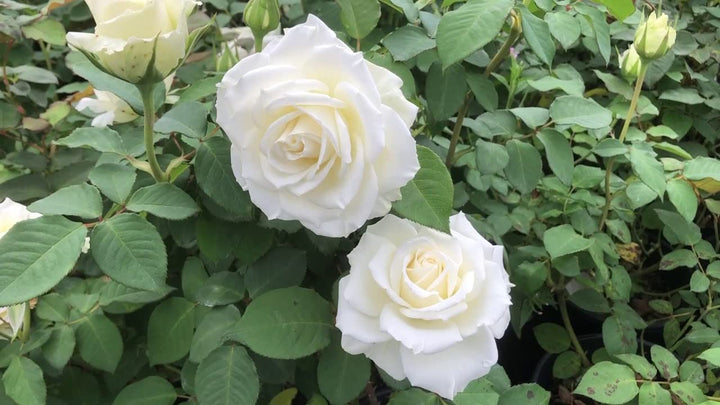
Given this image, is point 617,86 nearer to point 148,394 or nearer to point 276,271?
point 276,271

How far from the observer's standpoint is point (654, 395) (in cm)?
73

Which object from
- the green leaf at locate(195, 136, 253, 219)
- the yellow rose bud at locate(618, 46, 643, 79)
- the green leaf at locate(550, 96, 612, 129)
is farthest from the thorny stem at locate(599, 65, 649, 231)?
the green leaf at locate(195, 136, 253, 219)

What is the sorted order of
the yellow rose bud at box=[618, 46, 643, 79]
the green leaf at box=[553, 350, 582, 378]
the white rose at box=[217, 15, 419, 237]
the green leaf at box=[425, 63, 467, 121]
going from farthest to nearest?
the green leaf at box=[553, 350, 582, 378]
the yellow rose bud at box=[618, 46, 643, 79]
the green leaf at box=[425, 63, 467, 121]
the white rose at box=[217, 15, 419, 237]

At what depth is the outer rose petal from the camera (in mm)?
447

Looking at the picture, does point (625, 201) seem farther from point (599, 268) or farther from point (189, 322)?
Result: point (189, 322)

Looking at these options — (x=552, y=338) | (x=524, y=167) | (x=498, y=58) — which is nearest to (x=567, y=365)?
(x=552, y=338)

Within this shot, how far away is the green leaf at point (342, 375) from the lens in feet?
1.76

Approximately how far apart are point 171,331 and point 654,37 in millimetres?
662

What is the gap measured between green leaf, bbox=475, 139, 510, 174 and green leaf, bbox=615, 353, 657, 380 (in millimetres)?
325

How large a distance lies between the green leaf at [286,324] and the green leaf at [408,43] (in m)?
0.24

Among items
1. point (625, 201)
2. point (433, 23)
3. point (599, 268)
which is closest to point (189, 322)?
point (433, 23)

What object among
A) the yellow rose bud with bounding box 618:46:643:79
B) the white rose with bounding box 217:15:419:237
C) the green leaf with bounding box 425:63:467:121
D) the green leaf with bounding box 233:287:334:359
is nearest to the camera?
the white rose with bounding box 217:15:419:237

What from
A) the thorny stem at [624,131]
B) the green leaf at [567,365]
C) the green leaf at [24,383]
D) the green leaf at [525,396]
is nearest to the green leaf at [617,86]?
the thorny stem at [624,131]

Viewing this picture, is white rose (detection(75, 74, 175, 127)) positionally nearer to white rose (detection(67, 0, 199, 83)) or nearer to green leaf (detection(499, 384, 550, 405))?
white rose (detection(67, 0, 199, 83))
